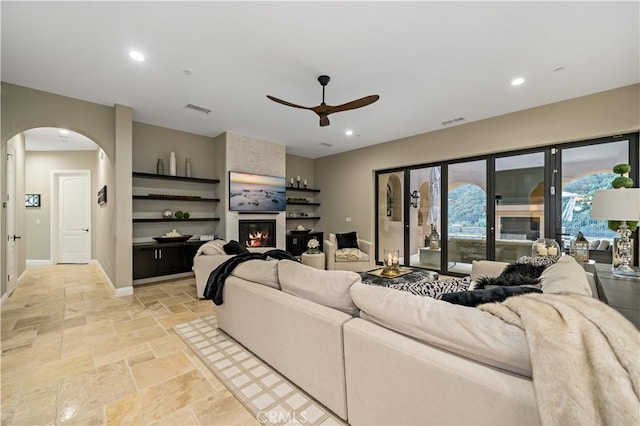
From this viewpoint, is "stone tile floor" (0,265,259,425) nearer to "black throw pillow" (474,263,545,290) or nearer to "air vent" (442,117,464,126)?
"black throw pillow" (474,263,545,290)

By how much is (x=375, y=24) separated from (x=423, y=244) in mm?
4594

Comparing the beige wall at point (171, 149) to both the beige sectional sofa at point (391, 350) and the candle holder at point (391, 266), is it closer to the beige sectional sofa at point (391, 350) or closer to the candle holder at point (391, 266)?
the candle holder at point (391, 266)

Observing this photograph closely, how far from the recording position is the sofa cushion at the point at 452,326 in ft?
3.44

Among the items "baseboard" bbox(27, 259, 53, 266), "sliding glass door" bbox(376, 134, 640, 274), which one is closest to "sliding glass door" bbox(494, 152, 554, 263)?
"sliding glass door" bbox(376, 134, 640, 274)

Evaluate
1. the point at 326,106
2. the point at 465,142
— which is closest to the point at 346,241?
the point at 465,142

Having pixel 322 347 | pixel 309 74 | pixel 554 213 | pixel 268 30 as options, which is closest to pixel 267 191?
pixel 309 74

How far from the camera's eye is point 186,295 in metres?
4.19

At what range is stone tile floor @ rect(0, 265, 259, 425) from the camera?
1.75 metres

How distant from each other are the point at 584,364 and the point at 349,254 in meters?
4.63

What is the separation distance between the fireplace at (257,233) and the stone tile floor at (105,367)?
200 centimetres

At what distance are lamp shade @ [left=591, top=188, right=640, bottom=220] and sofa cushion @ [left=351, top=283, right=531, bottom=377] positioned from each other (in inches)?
88.6

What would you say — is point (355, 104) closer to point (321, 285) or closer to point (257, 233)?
point (321, 285)

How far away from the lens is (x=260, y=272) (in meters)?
2.30

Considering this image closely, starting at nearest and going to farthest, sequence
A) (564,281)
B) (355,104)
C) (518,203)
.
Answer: (564,281) < (355,104) < (518,203)
